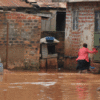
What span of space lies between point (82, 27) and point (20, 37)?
3.95 m

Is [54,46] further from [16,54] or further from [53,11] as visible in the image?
[16,54]

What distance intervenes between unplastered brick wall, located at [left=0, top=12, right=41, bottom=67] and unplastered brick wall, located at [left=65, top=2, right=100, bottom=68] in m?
2.86

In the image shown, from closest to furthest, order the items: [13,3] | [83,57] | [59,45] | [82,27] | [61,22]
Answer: [83,57], [82,27], [13,3], [59,45], [61,22]

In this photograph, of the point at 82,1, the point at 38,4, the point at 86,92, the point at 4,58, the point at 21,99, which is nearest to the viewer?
the point at 21,99

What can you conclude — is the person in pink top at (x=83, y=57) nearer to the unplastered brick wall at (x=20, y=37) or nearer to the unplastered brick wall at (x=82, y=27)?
the unplastered brick wall at (x=20, y=37)

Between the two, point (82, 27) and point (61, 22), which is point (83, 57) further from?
point (61, 22)

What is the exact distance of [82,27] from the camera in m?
16.0

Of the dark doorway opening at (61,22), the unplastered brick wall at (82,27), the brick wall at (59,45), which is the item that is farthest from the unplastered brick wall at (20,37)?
the dark doorway opening at (61,22)

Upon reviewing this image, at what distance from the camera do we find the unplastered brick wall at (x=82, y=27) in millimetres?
15883

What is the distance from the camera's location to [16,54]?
13.6m

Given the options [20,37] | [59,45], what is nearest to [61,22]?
[59,45]

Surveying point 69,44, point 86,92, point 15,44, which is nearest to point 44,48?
point 69,44

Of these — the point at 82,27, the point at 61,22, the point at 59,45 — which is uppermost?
the point at 61,22

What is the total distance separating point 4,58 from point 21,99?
7981mm
